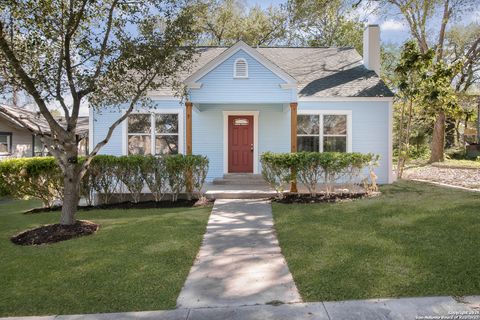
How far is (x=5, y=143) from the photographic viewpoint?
18422 millimetres

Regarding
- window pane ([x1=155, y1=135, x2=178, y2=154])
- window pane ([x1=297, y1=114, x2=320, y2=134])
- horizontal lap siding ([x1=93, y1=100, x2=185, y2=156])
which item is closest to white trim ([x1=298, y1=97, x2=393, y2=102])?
window pane ([x1=297, y1=114, x2=320, y2=134])

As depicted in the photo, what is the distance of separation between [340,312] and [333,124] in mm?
10284

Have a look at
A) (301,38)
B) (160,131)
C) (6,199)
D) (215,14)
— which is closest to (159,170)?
(160,131)

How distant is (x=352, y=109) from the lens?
1298 cm

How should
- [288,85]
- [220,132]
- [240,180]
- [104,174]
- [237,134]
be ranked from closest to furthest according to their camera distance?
[104,174] → [288,85] → [240,180] → [220,132] → [237,134]

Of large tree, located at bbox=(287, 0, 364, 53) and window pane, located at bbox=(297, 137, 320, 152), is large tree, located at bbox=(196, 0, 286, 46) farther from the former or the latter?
window pane, located at bbox=(297, 137, 320, 152)

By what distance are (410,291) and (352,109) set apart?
386 inches

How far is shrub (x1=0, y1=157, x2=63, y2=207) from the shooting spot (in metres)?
9.66

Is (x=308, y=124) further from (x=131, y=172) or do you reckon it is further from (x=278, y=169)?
(x=131, y=172)

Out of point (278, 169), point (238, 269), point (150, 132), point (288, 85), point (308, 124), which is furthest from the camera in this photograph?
point (308, 124)

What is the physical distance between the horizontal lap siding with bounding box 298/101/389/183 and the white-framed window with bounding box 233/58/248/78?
2.50 m

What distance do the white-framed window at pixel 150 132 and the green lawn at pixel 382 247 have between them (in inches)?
224

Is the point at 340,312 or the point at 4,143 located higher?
the point at 4,143

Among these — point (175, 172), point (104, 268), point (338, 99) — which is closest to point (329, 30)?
point (338, 99)
